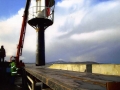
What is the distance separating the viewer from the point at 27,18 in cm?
2116

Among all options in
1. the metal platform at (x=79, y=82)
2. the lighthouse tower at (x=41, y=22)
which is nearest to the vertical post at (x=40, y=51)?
the lighthouse tower at (x=41, y=22)

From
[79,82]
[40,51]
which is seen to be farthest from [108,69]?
[40,51]

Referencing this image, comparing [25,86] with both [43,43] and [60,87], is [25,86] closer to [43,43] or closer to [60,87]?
[43,43]

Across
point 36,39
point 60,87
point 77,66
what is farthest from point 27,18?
point 60,87

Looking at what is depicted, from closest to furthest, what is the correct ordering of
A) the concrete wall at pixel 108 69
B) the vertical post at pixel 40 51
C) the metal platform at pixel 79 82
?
the metal platform at pixel 79 82, the concrete wall at pixel 108 69, the vertical post at pixel 40 51

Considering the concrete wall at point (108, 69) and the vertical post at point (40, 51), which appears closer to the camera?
the concrete wall at point (108, 69)

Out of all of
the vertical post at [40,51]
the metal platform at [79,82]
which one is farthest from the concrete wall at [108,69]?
the vertical post at [40,51]

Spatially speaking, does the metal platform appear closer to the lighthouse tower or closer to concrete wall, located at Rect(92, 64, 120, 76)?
concrete wall, located at Rect(92, 64, 120, 76)

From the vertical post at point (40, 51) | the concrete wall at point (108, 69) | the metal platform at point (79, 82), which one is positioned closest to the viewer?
the metal platform at point (79, 82)

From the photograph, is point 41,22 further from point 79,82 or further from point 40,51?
point 79,82

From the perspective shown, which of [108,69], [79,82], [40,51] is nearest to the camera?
[79,82]

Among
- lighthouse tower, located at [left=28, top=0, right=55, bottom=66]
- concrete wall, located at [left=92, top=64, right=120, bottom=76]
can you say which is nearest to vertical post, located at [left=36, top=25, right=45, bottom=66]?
lighthouse tower, located at [left=28, top=0, right=55, bottom=66]

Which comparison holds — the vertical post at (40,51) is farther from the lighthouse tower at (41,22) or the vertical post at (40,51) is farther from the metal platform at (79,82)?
the metal platform at (79,82)

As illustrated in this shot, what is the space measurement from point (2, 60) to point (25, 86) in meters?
6.82
